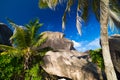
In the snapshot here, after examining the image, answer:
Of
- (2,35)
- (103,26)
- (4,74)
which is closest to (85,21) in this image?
(103,26)

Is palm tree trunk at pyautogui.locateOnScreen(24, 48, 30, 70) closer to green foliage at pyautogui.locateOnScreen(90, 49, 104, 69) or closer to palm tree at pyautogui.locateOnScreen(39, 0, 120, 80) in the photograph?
palm tree at pyautogui.locateOnScreen(39, 0, 120, 80)

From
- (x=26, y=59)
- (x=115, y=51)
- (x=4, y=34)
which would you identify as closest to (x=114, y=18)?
(x=115, y=51)

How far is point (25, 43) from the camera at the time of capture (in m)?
23.3

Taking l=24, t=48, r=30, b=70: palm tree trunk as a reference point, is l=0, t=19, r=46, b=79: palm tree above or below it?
above

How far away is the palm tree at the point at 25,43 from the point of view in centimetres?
2297

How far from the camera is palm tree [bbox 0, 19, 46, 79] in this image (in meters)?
23.0

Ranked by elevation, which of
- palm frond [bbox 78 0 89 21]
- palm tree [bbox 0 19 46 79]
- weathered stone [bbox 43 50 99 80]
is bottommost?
weathered stone [bbox 43 50 99 80]

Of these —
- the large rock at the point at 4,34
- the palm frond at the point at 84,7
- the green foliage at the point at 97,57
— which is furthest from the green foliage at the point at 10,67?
the large rock at the point at 4,34

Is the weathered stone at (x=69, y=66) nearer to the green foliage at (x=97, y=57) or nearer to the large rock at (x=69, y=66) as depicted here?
the large rock at (x=69, y=66)

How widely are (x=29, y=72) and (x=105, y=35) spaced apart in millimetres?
9368

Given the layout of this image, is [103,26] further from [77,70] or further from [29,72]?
[29,72]

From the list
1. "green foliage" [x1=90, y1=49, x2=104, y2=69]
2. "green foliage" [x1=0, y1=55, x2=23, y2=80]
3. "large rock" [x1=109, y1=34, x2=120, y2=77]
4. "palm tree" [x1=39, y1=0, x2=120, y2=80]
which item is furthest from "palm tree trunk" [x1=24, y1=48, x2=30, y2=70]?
"large rock" [x1=109, y1=34, x2=120, y2=77]

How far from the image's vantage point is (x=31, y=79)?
2288 cm

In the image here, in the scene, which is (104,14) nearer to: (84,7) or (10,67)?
(84,7)
